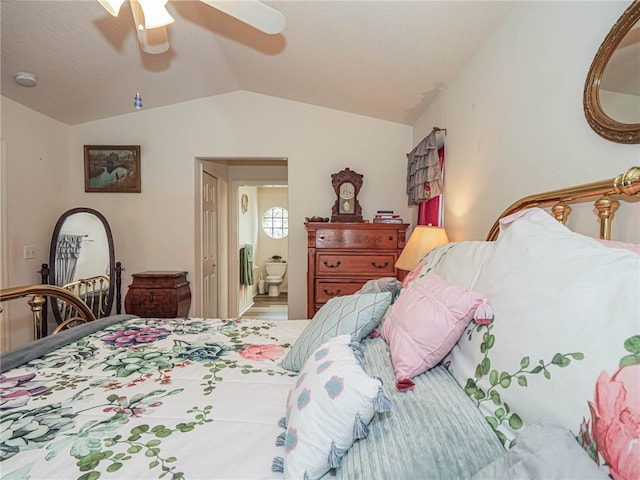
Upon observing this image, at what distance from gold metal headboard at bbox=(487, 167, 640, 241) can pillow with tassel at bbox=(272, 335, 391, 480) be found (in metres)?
0.82

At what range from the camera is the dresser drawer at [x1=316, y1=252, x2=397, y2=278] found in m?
2.90

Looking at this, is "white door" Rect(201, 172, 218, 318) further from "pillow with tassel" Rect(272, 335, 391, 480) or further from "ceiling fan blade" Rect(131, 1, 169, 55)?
"pillow with tassel" Rect(272, 335, 391, 480)

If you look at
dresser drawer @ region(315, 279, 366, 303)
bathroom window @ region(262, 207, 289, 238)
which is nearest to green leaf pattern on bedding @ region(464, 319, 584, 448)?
dresser drawer @ region(315, 279, 366, 303)

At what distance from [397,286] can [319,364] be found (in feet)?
2.77

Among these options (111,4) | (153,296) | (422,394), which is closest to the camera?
(422,394)

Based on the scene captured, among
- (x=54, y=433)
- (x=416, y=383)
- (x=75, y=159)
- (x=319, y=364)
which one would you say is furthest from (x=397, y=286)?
(x=75, y=159)

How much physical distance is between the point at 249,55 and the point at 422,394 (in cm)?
270

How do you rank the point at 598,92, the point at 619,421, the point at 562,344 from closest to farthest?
1. the point at 619,421
2. the point at 562,344
3. the point at 598,92

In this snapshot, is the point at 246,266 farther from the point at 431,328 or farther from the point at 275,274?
the point at 431,328

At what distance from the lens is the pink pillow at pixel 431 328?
0.92 metres

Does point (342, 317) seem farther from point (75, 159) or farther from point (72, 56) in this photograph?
point (75, 159)

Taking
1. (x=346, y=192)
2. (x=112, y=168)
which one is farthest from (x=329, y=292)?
(x=112, y=168)

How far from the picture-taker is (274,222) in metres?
7.63

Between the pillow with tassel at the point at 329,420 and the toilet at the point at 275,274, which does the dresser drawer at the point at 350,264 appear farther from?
the toilet at the point at 275,274
